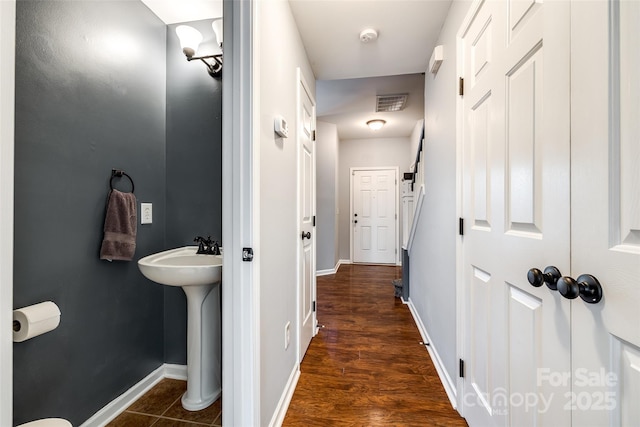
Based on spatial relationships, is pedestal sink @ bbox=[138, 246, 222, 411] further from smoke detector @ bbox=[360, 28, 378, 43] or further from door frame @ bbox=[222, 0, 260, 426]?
smoke detector @ bbox=[360, 28, 378, 43]

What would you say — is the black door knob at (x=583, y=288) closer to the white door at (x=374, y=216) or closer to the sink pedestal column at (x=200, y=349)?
the sink pedestal column at (x=200, y=349)

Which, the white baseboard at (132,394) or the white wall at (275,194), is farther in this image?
the white baseboard at (132,394)

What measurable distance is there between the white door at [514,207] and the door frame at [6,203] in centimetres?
113

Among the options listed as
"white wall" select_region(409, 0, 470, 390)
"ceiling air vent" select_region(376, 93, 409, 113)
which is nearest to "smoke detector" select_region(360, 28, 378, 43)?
"white wall" select_region(409, 0, 470, 390)

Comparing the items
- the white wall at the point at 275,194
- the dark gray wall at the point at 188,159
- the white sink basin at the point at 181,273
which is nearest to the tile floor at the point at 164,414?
the dark gray wall at the point at 188,159

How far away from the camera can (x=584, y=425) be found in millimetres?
622

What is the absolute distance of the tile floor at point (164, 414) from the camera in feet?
4.51

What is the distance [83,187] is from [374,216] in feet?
15.7

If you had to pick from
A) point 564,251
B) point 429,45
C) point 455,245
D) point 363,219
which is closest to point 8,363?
point 564,251

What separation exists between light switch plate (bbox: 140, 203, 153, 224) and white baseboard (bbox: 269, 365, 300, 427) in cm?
132

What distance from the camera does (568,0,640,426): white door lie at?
0.51 meters

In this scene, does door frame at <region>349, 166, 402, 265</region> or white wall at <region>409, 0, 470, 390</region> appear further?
door frame at <region>349, 166, 402, 265</region>

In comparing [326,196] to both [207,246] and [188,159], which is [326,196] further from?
[207,246]

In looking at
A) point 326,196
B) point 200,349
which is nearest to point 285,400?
point 200,349
